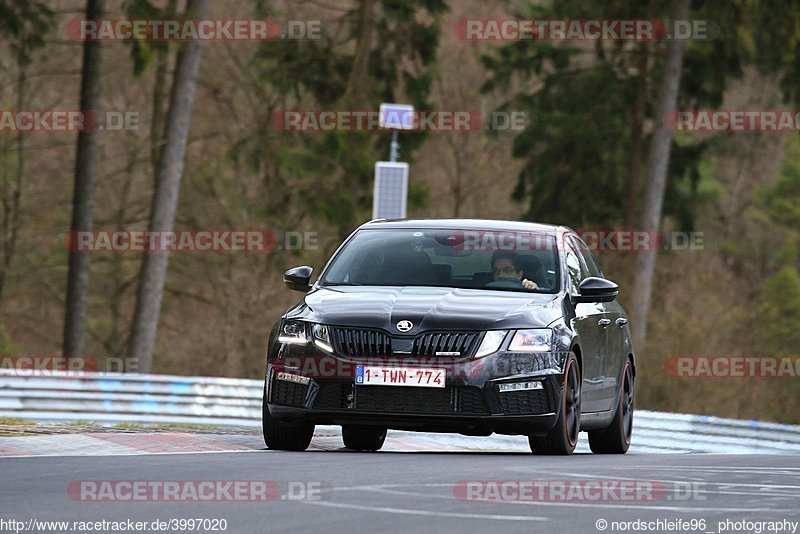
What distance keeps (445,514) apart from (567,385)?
4212mm

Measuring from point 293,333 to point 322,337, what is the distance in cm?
31

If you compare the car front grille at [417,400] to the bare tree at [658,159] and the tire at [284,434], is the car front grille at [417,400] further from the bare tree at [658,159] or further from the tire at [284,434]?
the bare tree at [658,159]

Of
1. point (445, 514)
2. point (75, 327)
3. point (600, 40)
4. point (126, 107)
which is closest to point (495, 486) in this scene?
point (445, 514)

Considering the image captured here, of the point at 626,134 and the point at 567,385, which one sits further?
the point at 626,134

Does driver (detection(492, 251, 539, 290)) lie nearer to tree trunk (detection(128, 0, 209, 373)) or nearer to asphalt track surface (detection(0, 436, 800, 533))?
asphalt track surface (detection(0, 436, 800, 533))

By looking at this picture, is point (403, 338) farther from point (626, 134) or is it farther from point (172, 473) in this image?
point (626, 134)

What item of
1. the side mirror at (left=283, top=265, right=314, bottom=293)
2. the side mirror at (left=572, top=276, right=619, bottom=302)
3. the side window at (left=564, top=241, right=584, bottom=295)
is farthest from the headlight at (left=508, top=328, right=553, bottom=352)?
the side mirror at (left=283, top=265, right=314, bottom=293)

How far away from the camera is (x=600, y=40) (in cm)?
3631

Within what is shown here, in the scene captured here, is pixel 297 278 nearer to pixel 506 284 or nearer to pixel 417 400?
pixel 506 284
